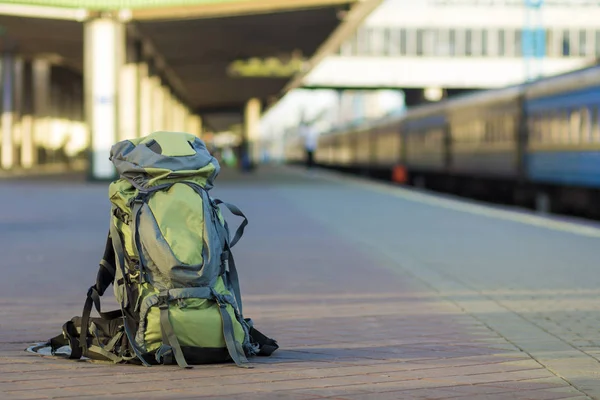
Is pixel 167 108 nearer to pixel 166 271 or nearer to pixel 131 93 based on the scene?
pixel 131 93

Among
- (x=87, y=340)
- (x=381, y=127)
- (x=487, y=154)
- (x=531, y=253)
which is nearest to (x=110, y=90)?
(x=487, y=154)

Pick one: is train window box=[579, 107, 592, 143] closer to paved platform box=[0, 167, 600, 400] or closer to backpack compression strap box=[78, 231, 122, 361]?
paved platform box=[0, 167, 600, 400]

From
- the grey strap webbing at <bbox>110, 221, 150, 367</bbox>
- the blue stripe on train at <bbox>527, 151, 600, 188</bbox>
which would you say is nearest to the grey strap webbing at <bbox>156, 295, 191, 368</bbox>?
the grey strap webbing at <bbox>110, 221, 150, 367</bbox>

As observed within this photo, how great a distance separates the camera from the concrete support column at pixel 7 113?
63.8 meters

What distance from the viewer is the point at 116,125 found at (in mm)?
36781

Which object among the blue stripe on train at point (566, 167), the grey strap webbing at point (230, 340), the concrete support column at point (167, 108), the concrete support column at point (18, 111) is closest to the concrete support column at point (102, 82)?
the blue stripe on train at point (566, 167)

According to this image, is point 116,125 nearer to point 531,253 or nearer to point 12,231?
point 12,231

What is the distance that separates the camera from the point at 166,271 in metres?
6.52

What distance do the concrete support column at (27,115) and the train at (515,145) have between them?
25.2 meters

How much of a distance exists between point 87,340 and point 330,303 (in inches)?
112

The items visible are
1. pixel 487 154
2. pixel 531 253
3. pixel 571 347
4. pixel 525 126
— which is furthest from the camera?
Answer: pixel 487 154

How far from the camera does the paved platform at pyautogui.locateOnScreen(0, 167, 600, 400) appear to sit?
5961mm

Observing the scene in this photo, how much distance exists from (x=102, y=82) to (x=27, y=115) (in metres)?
32.7

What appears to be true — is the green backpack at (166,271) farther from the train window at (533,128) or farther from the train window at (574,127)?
the train window at (533,128)
